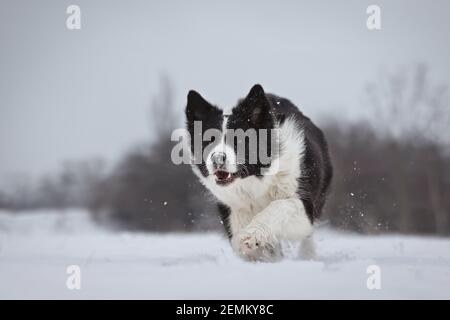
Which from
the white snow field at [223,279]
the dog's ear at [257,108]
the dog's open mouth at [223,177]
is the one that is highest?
the dog's ear at [257,108]

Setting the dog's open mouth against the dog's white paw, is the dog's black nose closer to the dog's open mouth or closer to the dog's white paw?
the dog's open mouth

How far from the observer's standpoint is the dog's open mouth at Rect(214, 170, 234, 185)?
21.9 feet

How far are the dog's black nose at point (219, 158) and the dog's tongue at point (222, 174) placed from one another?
0.54ft

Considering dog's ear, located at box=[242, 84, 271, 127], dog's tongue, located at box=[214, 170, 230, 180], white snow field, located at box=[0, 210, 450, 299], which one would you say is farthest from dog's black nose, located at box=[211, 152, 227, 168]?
white snow field, located at box=[0, 210, 450, 299]

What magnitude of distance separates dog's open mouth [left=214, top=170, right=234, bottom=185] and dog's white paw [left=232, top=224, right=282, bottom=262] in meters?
0.66

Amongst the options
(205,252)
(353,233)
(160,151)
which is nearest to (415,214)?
(160,151)

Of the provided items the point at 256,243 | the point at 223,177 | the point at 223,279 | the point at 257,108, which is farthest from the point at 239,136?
the point at 223,279

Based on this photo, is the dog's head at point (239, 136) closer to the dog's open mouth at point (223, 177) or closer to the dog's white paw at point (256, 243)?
the dog's open mouth at point (223, 177)

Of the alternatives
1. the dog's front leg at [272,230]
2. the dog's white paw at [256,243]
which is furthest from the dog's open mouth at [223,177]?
the dog's white paw at [256,243]

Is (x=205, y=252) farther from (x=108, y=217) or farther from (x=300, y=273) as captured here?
(x=108, y=217)

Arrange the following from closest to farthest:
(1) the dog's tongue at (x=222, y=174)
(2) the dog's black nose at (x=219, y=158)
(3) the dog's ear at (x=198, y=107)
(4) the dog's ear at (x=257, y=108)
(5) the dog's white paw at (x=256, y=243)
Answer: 1. (5) the dog's white paw at (x=256, y=243)
2. (2) the dog's black nose at (x=219, y=158)
3. (1) the dog's tongue at (x=222, y=174)
4. (4) the dog's ear at (x=257, y=108)
5. (3) the dog's ear at (x=198, y=107)

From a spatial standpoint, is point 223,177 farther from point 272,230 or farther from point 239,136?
point 272,230

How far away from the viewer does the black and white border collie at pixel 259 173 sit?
6570mm
